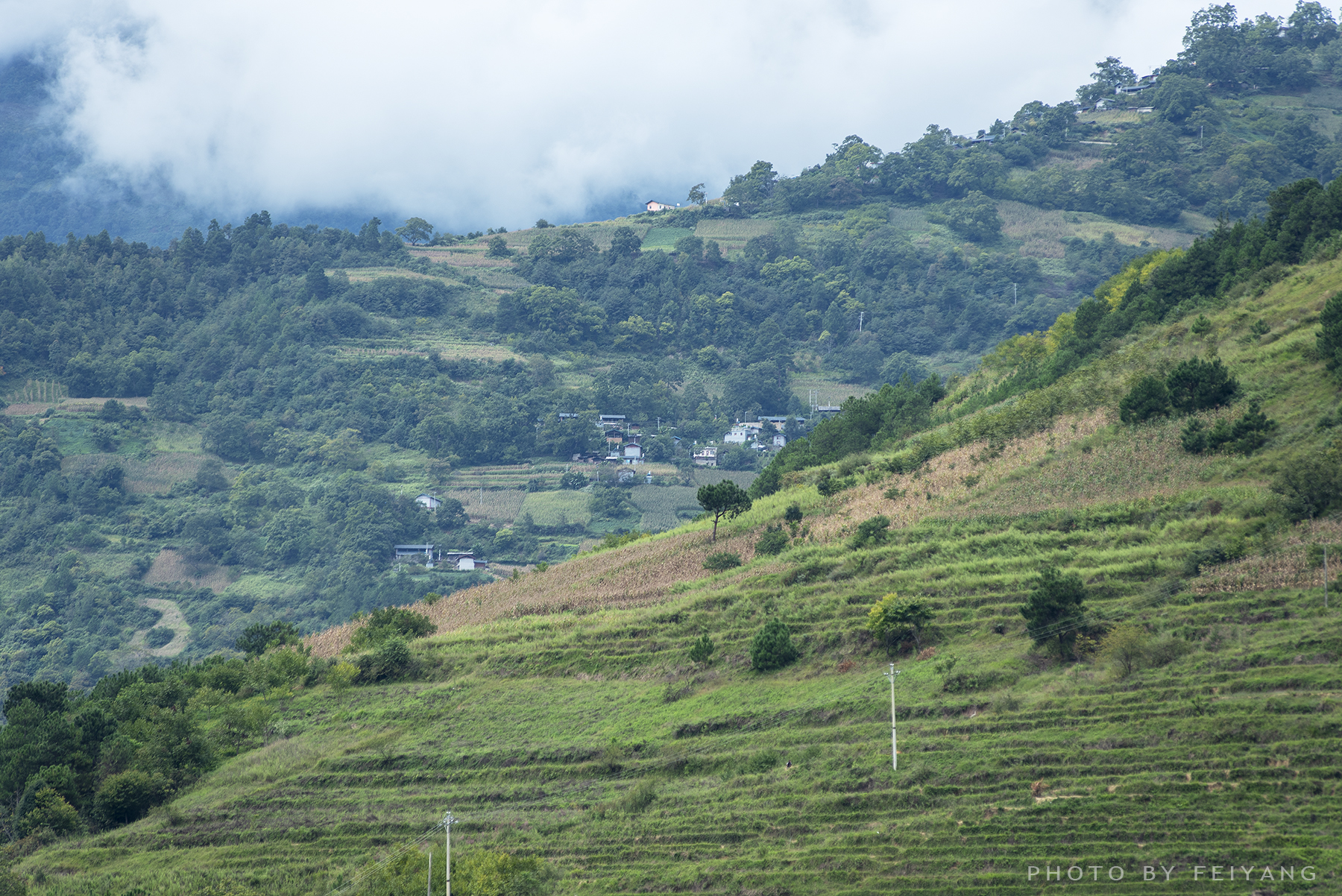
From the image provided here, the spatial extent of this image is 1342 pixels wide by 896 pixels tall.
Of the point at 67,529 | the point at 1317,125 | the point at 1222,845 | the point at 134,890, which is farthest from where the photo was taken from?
the point at 1317,125

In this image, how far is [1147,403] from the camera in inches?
1715

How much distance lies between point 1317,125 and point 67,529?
15704cm

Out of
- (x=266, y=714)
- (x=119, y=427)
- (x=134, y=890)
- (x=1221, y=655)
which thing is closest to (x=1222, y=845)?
(x=1221, y=655)

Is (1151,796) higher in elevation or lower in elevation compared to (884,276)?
lower

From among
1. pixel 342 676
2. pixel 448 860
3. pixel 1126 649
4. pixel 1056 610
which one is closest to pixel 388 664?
pixel 342 676

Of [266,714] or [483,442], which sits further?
[483,442]

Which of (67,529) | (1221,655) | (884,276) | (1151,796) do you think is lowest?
(1151,796)

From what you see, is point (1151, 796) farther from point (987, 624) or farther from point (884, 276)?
point (884, 276)

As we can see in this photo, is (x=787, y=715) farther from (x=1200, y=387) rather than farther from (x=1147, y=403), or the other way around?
(x=1200, y=387)

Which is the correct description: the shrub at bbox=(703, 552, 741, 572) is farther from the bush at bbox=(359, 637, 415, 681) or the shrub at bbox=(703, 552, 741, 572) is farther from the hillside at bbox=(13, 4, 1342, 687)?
the hillside at bbox=(13, 4, 1342, 687)

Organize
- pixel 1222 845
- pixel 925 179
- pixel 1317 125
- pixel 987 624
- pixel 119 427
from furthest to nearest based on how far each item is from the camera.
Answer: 1. pixel 925 179
2. pixel 1317 125
3. pixel 119 427
4. pixel 987 624
5. pixel 1222 845

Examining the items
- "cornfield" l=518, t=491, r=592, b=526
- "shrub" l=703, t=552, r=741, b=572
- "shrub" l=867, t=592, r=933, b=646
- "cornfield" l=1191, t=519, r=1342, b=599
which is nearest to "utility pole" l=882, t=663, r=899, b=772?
"shrub" l=867, t=592, r=933, b=646

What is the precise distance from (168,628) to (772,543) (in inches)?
2978

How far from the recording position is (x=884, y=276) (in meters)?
169
